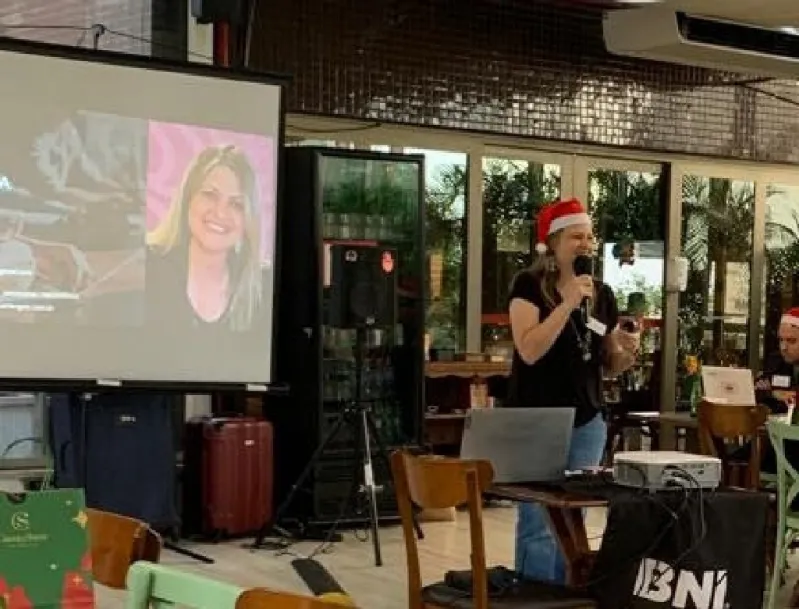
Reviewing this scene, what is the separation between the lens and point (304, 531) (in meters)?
6.62

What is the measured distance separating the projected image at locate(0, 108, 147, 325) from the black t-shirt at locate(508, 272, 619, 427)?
1633 millimetres

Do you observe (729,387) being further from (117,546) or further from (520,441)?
(117,546)

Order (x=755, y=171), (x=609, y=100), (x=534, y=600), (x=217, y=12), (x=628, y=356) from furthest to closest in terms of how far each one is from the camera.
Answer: (x=755, y=171), (x=609, y=100), (x=217, y=12), (x=628, y=356), (x=534, y=600)

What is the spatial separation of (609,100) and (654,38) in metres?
0.90

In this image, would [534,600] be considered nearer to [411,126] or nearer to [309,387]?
[309,387]

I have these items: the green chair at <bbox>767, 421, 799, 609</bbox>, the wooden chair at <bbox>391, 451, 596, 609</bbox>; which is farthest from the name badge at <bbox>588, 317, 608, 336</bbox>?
the wooden chair at <bbox>391, 451, 596, 609</bbox>

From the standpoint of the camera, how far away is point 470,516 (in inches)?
130

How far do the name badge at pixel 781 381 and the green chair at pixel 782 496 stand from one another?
1481mm

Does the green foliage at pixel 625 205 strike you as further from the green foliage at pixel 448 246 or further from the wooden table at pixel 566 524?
the wooden table at pixel 566 524

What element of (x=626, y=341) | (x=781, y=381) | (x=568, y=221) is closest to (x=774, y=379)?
(x=781, y=381)

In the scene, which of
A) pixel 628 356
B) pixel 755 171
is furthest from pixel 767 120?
pixel 628 356

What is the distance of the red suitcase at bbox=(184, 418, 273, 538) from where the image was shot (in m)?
6.50

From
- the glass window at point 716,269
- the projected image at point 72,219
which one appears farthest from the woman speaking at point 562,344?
the glass window at point 716,269

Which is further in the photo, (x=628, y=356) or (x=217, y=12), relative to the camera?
(x=217, y=12)
